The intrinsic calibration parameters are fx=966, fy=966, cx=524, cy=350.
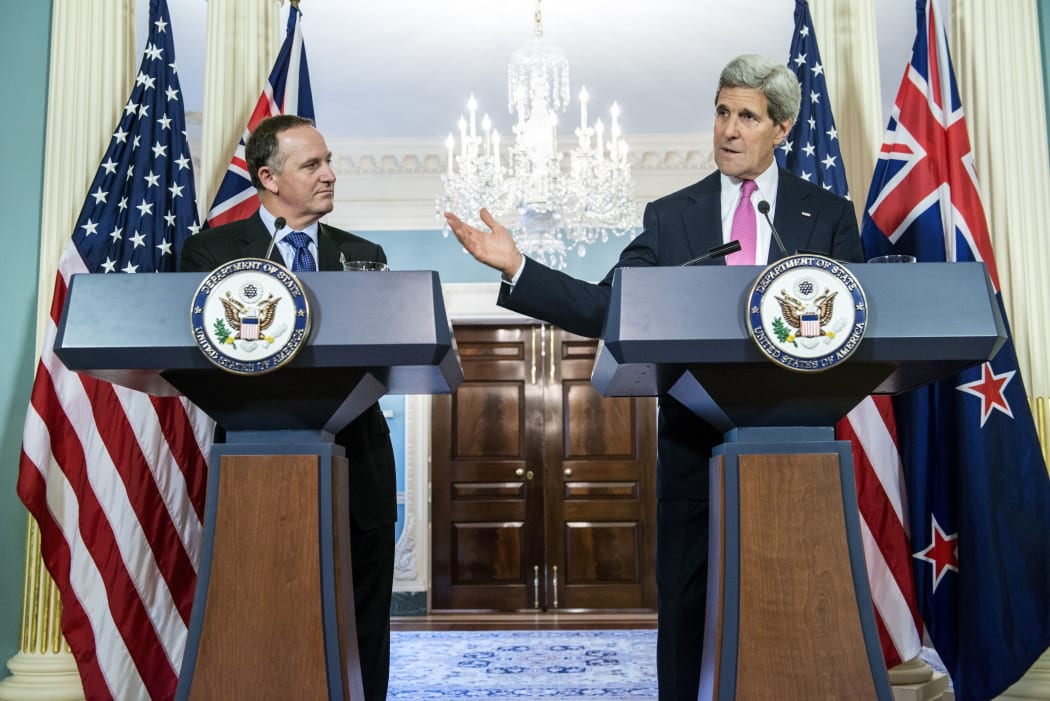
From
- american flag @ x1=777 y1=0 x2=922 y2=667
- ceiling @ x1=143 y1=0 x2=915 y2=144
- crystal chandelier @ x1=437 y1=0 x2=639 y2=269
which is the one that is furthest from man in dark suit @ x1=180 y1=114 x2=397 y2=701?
ceiling @ x1=143 y1=0 x2=915 y2=144

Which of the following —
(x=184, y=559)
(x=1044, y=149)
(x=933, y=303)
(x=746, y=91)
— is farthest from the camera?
(x=1044, y=149)

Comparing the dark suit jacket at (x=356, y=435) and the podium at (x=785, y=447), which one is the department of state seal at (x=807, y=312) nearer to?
the podium at (x=785, y=447)

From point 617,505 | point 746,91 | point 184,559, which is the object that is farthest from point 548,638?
point 746,91

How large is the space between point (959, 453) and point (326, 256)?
172cm

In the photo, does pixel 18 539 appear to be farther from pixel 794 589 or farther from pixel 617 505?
pixel 617 505

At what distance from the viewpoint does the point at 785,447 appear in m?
1.40

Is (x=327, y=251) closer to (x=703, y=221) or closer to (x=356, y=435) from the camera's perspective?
(x=356, y=435)

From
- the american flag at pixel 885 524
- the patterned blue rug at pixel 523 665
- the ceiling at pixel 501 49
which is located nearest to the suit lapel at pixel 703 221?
the american flag at pixel 885 524

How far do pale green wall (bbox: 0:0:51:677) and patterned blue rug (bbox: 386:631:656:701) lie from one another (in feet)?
4.90

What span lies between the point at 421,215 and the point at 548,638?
3.44 meters

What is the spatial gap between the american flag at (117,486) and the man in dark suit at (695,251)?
1.56 m

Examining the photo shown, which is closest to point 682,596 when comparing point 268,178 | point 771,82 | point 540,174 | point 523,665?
point 771,82

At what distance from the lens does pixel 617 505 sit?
7.36 m

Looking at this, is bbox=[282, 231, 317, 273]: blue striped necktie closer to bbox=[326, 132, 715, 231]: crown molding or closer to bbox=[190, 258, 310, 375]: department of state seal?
bbox=[190, 258, 310, 375]: department of state seal
